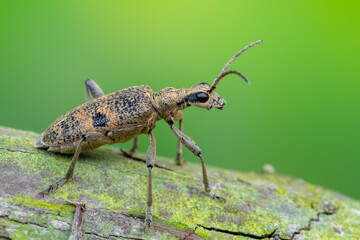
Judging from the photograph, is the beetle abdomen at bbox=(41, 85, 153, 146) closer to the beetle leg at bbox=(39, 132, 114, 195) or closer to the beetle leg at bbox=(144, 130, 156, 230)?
the beetle leg at bbox=(39, 132, 114, 195)

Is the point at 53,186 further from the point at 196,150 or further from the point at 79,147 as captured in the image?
the point at 196,150

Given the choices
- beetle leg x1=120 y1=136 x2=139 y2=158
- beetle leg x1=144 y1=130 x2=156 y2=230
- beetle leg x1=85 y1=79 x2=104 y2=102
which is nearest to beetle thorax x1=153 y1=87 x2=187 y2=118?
beetle leg x1=144 y1=130 x2=156 y2=230

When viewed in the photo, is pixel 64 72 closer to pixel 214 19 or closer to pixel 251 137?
pixel 214 19

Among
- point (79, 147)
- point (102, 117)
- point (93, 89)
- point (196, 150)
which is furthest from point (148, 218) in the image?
point (93, 89)

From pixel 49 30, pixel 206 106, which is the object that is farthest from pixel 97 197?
pixel 49 30

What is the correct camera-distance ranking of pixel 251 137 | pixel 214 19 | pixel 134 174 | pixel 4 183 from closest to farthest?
1. pixel 4 183
2. pixel 134 174
3. pixel 251 137
4. pixel 214 19

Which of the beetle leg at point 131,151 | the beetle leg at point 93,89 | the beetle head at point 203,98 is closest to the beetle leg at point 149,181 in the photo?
the beetle leg at point 131,151
